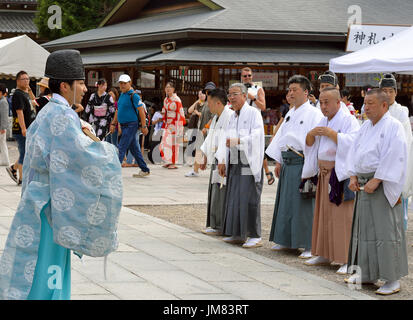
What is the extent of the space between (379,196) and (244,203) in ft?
6.68

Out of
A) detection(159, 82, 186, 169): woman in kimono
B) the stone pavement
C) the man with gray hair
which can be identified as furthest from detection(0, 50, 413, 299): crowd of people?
detection(159, 82, 186, 169): woman in kimono

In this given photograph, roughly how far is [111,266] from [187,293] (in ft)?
3.32

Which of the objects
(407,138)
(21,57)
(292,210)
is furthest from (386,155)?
(21,57)

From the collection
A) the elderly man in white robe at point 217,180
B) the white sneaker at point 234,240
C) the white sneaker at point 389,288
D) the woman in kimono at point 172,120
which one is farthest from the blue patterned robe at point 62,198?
the woman in kimono at point 172,120

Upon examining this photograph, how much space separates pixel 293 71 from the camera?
65.0 ft

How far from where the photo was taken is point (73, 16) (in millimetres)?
28125

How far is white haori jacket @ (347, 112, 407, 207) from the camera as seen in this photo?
5.61 metres

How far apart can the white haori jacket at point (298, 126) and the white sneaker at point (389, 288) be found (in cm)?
178

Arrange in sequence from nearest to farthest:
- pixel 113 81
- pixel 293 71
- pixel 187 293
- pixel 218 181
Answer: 1. pixel 187 293
2. pixel 218 181
3. pixel 293 71
4. pixel 113 81

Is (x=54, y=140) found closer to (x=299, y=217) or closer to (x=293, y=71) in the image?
(x=299, y=217)

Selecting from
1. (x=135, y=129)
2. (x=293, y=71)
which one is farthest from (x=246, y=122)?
(x=293, y=71)

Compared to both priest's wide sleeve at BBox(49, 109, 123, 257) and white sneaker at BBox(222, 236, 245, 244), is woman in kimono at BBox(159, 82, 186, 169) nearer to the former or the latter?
white sneaker at BBox(222, 236, 245, 244)

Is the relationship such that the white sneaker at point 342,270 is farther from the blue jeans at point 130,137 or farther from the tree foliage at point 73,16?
the tree foliage at point 73,16

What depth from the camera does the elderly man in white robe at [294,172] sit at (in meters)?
7.07
